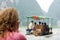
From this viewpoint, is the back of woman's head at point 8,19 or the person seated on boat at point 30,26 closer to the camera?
the back of woman's head at point 8,19

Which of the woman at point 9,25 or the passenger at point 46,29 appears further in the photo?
the passenger at point 46,29

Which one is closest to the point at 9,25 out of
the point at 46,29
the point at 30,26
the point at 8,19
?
the point at 8,19

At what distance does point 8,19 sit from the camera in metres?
0.50

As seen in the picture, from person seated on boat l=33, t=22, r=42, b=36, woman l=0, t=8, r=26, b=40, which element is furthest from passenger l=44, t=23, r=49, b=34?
woman l=0, t=8, r=26, b=40

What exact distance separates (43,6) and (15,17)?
1178mm

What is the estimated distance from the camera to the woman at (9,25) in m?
0.50

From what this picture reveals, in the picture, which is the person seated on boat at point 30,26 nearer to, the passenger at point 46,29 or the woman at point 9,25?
the passenger at point 46,29

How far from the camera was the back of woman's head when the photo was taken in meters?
0.50

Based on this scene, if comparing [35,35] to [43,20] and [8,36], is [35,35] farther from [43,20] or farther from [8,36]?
[8,36]

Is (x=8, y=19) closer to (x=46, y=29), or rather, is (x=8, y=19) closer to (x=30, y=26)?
(x=30, y=26)

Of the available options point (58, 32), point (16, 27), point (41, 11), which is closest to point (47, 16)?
point (41, 11)

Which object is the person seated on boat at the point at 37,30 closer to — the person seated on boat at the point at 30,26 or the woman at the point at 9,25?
the person seated on boat at the point at 30,26

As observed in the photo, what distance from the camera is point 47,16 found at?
161 cm

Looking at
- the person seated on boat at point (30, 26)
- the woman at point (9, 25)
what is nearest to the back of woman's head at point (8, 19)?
the woman at point (9, 25)
